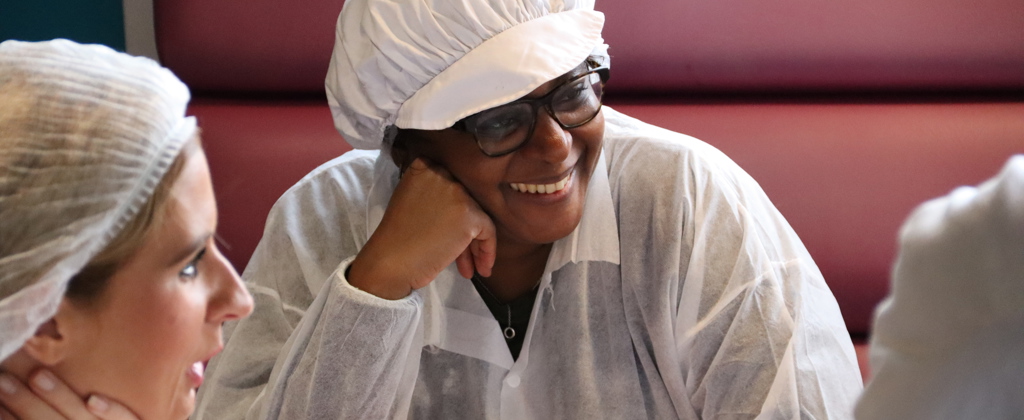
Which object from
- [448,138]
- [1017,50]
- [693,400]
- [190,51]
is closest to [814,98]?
[1017,50]

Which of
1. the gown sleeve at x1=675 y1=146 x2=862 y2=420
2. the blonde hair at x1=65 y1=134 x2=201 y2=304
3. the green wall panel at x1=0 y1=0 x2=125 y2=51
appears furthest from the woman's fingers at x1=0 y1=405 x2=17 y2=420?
the green wall panel at x1=0 y1=0 x2=125 y2=51

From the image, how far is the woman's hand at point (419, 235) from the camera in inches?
49.6

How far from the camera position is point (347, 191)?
1502 millimetres

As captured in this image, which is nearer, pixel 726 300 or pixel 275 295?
pixel 726 300

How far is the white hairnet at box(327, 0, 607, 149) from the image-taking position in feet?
3.79

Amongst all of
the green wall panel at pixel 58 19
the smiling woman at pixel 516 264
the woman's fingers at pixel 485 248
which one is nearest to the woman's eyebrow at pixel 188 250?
the smiling woman at pixel 516 264

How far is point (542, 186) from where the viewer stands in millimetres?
1256

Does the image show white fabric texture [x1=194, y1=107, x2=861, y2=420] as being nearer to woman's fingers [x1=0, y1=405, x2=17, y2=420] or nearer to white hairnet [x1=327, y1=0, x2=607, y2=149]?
white hairnet [x1=327, y1=0, x2=607, y2=149]

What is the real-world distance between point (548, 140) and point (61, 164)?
2.10 feet

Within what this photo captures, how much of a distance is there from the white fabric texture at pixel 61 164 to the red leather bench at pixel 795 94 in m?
1.07

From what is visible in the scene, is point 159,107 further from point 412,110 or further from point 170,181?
point 412,110

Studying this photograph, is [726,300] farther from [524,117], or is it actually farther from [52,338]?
[52,338]

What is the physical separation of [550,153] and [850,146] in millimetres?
924

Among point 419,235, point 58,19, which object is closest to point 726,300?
point 419,235
